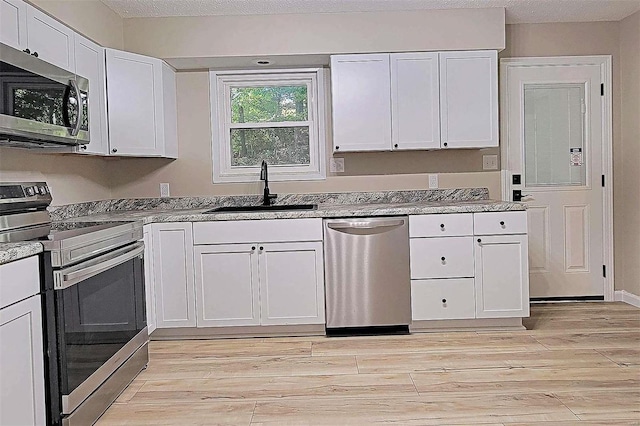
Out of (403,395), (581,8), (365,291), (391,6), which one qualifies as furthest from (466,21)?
(403,395)

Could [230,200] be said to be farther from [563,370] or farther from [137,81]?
[563,370]

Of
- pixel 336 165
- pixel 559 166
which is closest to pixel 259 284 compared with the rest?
pixel 336 165

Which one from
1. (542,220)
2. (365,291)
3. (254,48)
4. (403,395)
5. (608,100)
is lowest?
(403,395)

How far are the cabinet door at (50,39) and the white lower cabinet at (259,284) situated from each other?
1.39 metres

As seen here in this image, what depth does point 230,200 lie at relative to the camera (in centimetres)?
464

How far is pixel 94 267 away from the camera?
2693 mm

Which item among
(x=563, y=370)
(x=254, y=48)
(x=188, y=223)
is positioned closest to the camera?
(x=563, y=370)

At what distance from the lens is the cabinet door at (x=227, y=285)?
399 cm

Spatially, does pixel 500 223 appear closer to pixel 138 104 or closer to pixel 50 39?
pixel 138 104

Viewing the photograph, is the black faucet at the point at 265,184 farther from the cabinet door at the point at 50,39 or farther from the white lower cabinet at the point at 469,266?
the cabinet door at the point at 50,39

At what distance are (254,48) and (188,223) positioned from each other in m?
1.30

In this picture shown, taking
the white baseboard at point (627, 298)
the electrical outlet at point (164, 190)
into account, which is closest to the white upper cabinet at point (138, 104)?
the electrical outlet at point (164, 190)

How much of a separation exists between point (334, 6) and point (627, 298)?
3154 millimetres

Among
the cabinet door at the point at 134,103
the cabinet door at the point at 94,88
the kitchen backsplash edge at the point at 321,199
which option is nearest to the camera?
the cabinet door at the point at 94,88
